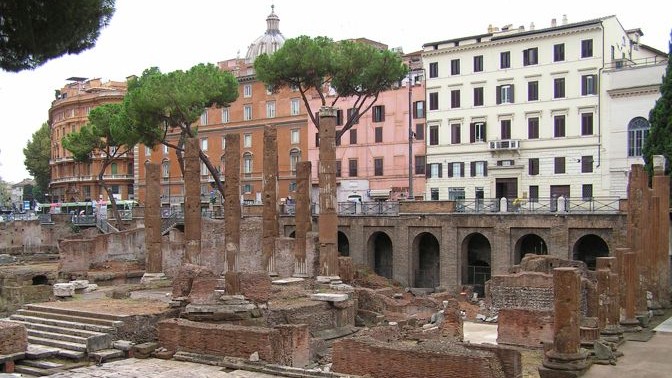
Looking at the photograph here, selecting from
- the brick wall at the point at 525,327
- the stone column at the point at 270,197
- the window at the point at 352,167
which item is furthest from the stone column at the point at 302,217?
the window at the point at 352,167

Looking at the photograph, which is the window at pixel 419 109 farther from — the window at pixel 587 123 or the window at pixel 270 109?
the window at pixel 270 109

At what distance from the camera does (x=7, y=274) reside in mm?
31172

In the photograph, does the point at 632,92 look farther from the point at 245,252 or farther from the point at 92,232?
the point at 92,232

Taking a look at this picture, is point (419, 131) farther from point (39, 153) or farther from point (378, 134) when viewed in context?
point (39, 153)

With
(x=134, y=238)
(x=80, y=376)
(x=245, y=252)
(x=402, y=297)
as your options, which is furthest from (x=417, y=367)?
(x=134, y=238)

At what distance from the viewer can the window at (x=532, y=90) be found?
42.3 meters

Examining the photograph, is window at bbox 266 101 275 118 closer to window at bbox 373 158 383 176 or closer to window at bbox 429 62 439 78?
window at bbox 373 158 383 176

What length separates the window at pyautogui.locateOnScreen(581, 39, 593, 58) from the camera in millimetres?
40156

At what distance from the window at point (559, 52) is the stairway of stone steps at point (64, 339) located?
30.7m

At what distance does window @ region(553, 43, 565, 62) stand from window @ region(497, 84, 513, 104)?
305cm

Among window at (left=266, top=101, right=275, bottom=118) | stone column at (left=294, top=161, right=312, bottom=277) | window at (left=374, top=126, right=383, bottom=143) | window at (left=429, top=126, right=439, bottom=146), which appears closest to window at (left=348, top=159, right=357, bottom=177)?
window at (left=374, top=126, right=383, bottom=143)

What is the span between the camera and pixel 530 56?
4256 centimetres

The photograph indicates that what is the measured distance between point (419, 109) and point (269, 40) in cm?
3881

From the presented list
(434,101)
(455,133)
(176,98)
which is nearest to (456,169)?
(455,133)
